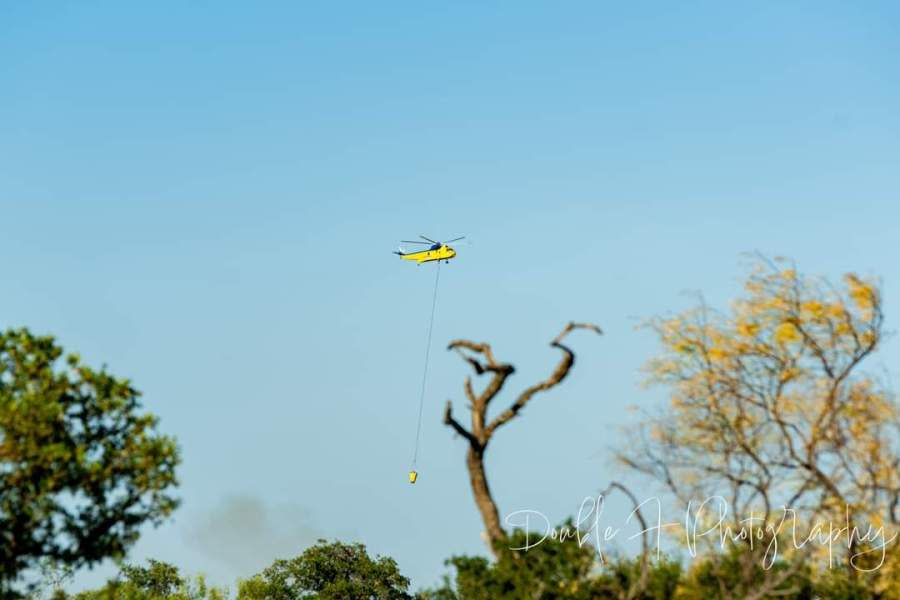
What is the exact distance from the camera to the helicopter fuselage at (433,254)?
75.2 metres

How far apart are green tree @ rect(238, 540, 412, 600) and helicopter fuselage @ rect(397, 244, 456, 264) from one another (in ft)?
104

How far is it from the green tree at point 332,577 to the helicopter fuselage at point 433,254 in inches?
1243

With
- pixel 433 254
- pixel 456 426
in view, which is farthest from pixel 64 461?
pixel 433 254

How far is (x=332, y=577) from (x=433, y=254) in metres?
36.1

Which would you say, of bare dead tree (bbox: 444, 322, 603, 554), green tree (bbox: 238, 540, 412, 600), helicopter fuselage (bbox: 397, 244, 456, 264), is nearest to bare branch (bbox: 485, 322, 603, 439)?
bare dead tree (bbox: 444, 322, 603, 554)

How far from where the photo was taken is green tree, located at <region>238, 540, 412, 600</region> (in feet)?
311

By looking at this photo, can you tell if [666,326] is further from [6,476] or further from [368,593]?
[368,593]

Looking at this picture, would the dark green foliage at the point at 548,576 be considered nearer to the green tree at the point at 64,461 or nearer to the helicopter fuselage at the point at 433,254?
the green tree at the point at 64,461

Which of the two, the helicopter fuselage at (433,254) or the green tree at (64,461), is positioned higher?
the helicopter fuselage at (433,254)

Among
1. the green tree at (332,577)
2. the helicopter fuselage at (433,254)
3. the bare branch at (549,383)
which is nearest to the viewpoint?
the bare branch at (549,383)

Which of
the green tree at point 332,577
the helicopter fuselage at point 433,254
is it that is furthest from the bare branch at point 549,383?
the green tree at point 332,577

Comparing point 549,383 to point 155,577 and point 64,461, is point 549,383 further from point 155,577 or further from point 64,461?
point 155,577

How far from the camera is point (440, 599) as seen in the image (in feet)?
73.8

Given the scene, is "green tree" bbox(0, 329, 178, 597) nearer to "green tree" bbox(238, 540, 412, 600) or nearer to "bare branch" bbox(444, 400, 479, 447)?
"bare branch" bbox(444, 400, 479, 447)
